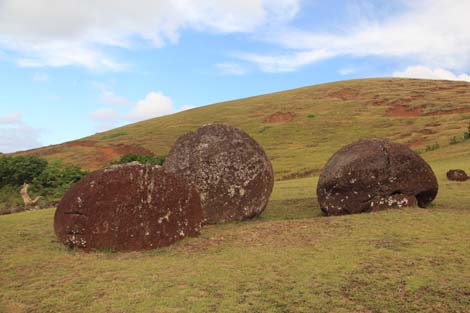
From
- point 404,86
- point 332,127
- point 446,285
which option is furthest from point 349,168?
point 404,86

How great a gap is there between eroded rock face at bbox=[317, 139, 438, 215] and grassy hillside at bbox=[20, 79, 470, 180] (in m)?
17.4

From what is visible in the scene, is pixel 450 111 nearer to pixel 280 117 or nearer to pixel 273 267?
pixel 280 117

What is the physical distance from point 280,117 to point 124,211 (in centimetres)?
5559

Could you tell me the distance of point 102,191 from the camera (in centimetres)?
1042

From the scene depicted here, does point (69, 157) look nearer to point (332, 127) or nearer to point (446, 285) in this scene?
point (332, 127)

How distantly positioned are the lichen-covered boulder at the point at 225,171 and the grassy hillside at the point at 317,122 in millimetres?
17792

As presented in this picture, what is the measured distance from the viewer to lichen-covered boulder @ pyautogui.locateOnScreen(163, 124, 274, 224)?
13.5 metres

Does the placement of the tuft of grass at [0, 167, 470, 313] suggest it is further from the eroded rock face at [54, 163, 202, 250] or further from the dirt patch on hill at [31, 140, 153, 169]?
the dirt patch on hill at [31, 140, 153, 169]

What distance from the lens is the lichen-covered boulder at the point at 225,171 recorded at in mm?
13461

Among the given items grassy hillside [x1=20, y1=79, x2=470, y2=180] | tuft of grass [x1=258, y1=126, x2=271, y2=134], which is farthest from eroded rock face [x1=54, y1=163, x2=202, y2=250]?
tuft of grass [x1=258, y1=126, x2=271, y2=134]

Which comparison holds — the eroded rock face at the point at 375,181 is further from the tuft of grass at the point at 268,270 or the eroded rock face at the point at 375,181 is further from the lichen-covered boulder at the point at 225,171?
the lichen-covered boulder at the point at 225,171

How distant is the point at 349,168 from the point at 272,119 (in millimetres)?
50769

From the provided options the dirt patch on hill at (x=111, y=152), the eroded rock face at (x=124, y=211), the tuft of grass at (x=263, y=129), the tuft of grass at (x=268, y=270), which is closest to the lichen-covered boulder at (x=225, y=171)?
the tuft of grass at (x=268, y=270)

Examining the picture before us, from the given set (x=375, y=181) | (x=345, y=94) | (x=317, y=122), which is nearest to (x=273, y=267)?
(x=375, y=181)
